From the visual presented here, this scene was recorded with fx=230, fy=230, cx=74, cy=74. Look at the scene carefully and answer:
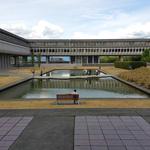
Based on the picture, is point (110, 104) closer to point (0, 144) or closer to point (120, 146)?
point (120, 146)

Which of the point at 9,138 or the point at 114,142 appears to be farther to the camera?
the point at 9,138

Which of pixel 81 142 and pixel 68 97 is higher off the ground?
pixel 68 97

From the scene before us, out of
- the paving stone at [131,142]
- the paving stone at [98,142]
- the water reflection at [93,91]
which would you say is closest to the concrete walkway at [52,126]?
the paving stone at [98,142]

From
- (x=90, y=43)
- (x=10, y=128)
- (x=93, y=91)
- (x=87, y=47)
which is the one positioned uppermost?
(x=90, y=43)

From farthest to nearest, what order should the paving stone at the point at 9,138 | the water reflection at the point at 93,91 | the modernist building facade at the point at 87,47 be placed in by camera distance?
the modernist building facade at the point at 87,47, the water reflection at the point at 93,91, the paving stone at the point at 9,138

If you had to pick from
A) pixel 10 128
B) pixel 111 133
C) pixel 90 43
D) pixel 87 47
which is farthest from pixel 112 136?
pixel 90 43

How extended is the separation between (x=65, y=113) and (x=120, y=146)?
370 centimetres

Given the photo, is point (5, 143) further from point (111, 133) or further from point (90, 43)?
point (90, 43)

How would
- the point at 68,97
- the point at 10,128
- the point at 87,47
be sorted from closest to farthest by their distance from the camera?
1. the point at 10,128
2. the point at 68,97
3. the point at 87,47

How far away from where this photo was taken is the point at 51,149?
17.6 feet

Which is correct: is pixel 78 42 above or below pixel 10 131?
above

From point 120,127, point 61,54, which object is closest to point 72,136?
point 120,127

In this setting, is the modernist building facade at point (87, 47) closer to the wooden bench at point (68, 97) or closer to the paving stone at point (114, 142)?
the wooden bench at point (68, 97)

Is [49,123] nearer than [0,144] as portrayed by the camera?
No
